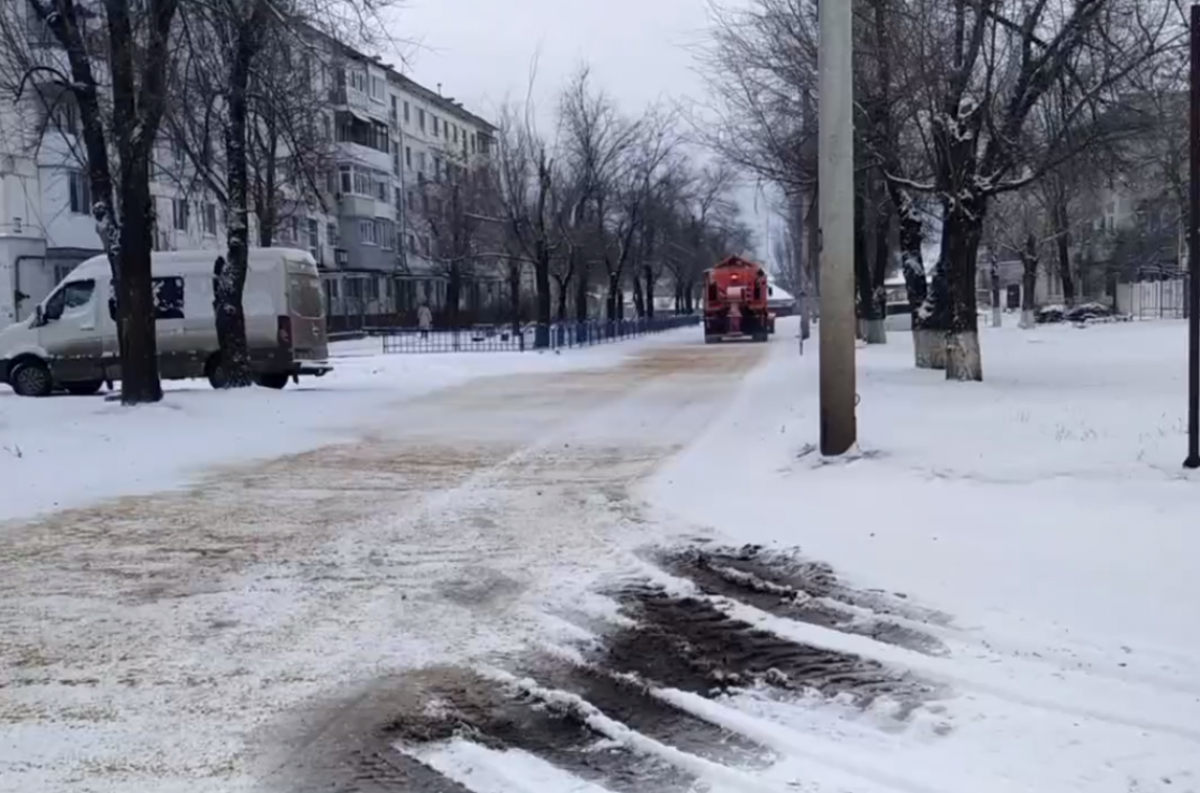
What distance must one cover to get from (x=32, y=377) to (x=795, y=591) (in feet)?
66.3

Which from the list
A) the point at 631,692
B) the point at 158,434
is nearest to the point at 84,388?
the point at 158,434

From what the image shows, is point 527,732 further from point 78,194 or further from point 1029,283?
point 1029,283

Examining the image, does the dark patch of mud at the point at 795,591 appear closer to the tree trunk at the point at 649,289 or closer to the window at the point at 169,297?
the window at the point at 169,297

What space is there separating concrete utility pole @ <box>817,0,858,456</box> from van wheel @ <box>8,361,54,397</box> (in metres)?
17.5

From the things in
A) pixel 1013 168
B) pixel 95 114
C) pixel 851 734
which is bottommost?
pixel 851 734

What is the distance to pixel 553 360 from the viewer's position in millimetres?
33844

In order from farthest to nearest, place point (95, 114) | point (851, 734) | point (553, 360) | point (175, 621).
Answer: point (553, 360) < point (95, 114) < point (175, 621) < point (851, 734)

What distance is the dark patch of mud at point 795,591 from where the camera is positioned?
6.21 meters

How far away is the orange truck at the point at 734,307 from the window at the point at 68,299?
30.7 m

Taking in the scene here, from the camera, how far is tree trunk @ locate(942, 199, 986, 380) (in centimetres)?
1741

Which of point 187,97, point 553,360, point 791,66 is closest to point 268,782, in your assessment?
point 187,97

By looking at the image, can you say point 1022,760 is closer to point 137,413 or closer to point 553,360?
point 137,413

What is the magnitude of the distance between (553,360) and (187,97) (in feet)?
52.8

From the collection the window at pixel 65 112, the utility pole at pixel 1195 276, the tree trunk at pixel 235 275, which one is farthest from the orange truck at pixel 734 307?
the utility pole at pixel 1195 276
